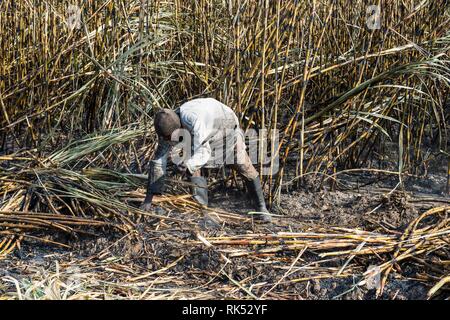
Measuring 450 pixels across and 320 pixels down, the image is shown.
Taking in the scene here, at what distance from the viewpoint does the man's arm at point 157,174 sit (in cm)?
373

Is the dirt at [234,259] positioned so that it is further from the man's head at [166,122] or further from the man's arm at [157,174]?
the man's head at [166,122]

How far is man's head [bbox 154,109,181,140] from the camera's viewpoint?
11.9ft

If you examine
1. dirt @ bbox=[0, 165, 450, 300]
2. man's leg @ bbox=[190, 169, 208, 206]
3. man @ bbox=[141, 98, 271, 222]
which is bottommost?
dirt @ bbox=[0, 165, 450, 300]

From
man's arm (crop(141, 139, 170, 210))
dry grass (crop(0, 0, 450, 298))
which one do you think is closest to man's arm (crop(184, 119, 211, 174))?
man's arm (crop(141, 139, 170, 210))

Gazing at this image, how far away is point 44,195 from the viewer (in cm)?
381

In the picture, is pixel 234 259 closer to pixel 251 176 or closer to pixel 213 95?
pixel 251 176

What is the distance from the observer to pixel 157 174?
3.73 m

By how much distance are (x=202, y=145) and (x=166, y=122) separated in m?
0.20

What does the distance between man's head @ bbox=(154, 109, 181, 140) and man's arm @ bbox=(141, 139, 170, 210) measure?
0.50ft

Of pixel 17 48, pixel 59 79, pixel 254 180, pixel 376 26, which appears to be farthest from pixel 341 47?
pixel 17 48

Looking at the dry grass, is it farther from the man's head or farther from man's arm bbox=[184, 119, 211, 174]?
the man's head

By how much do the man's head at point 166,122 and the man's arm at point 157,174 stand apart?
0.50 ft

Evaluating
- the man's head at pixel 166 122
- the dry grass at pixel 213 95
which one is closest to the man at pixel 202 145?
the man's head at pixel 166 122
